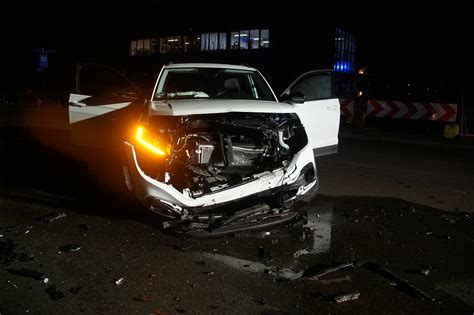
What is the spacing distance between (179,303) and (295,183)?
82.9 inches

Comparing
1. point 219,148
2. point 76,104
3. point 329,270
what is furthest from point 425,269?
point 76,104

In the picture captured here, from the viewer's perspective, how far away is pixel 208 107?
5.11m

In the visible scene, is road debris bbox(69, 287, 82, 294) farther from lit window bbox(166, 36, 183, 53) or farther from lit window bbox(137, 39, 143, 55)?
lit window bbox(137, 39, 143, 55)

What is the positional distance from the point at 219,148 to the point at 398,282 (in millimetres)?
2339

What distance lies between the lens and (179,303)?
3.49 metres

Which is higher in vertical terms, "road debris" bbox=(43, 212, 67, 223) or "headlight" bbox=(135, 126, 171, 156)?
"headlight" bbox=(135, 126, 171, 156)

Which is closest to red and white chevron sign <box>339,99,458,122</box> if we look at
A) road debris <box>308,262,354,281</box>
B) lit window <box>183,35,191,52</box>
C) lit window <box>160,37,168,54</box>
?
road debris <box>308,262,354,281</box>

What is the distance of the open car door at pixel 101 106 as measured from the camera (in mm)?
6754

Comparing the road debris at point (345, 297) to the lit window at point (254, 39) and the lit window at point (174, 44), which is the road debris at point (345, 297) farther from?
the lit window at point (174, 44)

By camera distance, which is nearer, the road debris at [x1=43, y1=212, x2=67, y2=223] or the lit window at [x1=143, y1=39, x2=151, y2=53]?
the road debris at [x1=43, y1=212, x2=67, y2=223]

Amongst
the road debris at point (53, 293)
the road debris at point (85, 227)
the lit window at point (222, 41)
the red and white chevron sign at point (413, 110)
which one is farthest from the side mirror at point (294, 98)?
the lit window at point (222, 41)

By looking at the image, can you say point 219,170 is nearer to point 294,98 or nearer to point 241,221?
point 241,221

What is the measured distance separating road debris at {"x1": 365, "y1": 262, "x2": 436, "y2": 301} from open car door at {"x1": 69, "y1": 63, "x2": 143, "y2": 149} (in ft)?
12.6

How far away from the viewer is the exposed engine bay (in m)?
4.91
